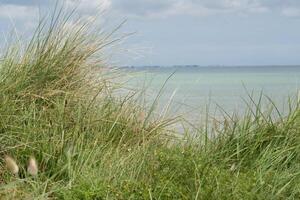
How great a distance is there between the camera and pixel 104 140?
4.12 meters

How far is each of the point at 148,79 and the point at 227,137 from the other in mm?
1439

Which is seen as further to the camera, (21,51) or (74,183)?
(21,51)

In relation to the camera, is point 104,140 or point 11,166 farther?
point 104,140

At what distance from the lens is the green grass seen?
10.5 feet

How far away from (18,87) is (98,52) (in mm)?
997

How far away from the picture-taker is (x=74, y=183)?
3.31 meters

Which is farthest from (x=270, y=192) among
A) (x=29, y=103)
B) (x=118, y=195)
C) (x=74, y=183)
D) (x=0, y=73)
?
(x=0, y=73)

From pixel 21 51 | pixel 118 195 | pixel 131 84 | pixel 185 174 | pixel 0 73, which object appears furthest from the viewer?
pixel 131 84

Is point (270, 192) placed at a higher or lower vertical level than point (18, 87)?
lower

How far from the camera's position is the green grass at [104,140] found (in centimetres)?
321

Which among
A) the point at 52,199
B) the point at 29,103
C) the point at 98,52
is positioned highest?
the point at 98,52

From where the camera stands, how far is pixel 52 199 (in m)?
3.17

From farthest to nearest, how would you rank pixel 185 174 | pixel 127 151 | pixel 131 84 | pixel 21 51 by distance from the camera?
1. pixel 131 84
2. pixel 21 51
3. pixel 127 151
4. pixel 185 174

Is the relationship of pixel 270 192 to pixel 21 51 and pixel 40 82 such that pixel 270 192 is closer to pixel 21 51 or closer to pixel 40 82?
pixel 40 82
